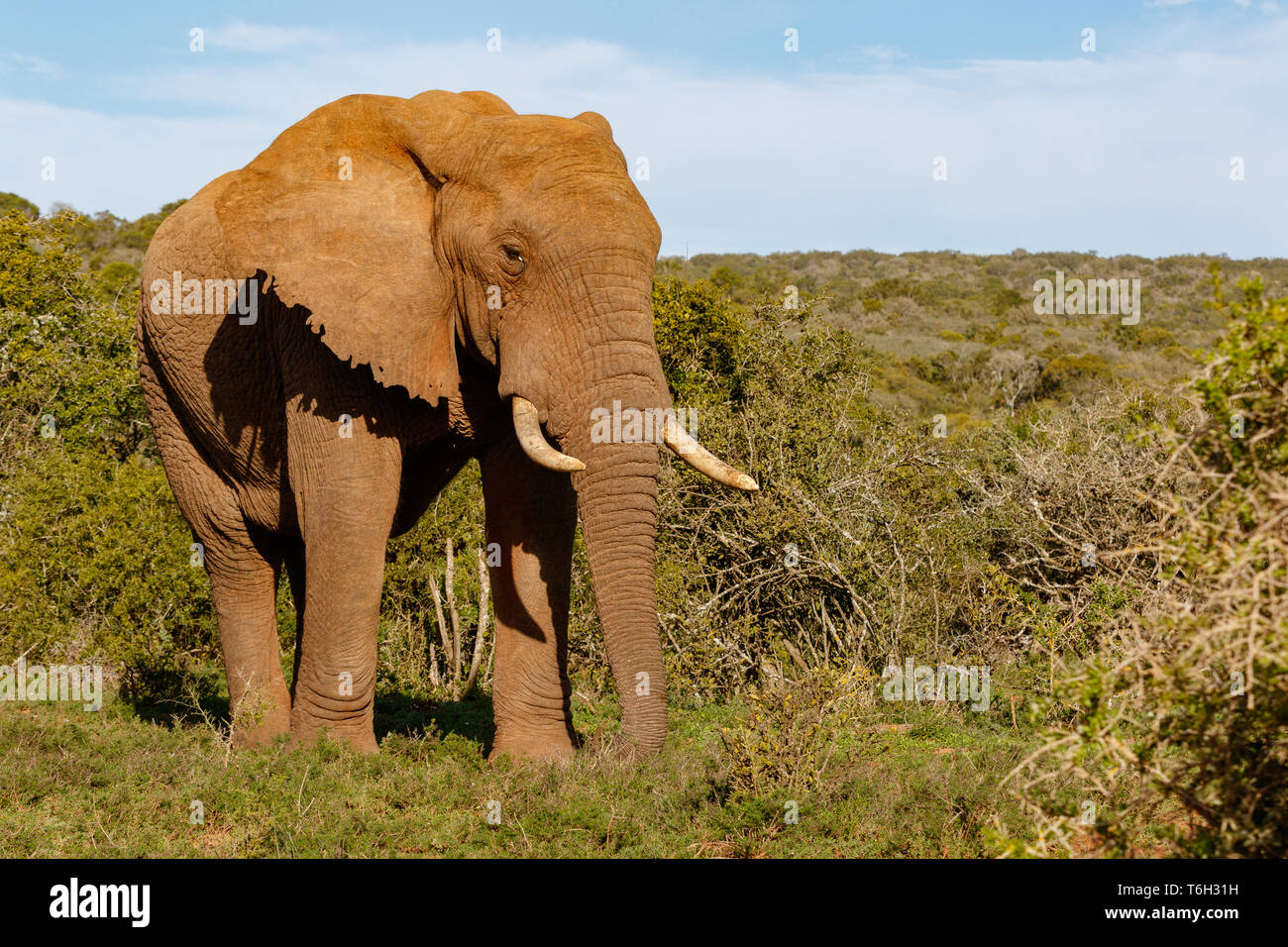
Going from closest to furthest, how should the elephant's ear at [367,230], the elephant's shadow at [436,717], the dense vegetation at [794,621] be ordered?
the dense vegetation at [794,621]
the elephant's ear at [367,230]
the elephant's shadow at [436,717]

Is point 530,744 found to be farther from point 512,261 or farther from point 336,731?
point 512,261

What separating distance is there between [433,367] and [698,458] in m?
1.68

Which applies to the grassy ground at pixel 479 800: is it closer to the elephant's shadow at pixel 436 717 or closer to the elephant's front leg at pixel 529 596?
the elephant's front leg at pixel 529 596

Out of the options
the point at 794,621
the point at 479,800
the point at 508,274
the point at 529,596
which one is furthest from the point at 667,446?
the point at 794,621

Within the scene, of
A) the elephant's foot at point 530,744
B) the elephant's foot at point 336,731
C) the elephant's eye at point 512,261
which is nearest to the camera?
the elephant's eye at point 512,261

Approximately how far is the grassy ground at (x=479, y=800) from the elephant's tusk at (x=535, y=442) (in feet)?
5.74

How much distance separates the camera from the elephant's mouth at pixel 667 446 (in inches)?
253

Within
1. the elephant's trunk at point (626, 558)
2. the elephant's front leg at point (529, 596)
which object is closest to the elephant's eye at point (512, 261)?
the elephant's trunk at point (626, 558)

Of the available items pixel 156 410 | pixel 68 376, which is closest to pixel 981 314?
pixel 68 376

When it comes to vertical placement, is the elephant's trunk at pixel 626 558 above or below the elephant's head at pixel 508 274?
below

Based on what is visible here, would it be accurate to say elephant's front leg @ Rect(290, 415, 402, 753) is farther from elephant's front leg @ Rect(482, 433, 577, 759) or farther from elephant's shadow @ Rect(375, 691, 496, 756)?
elephant's shadow @ Rect(375, 691, 496, 756)

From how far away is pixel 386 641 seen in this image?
39.4ft
